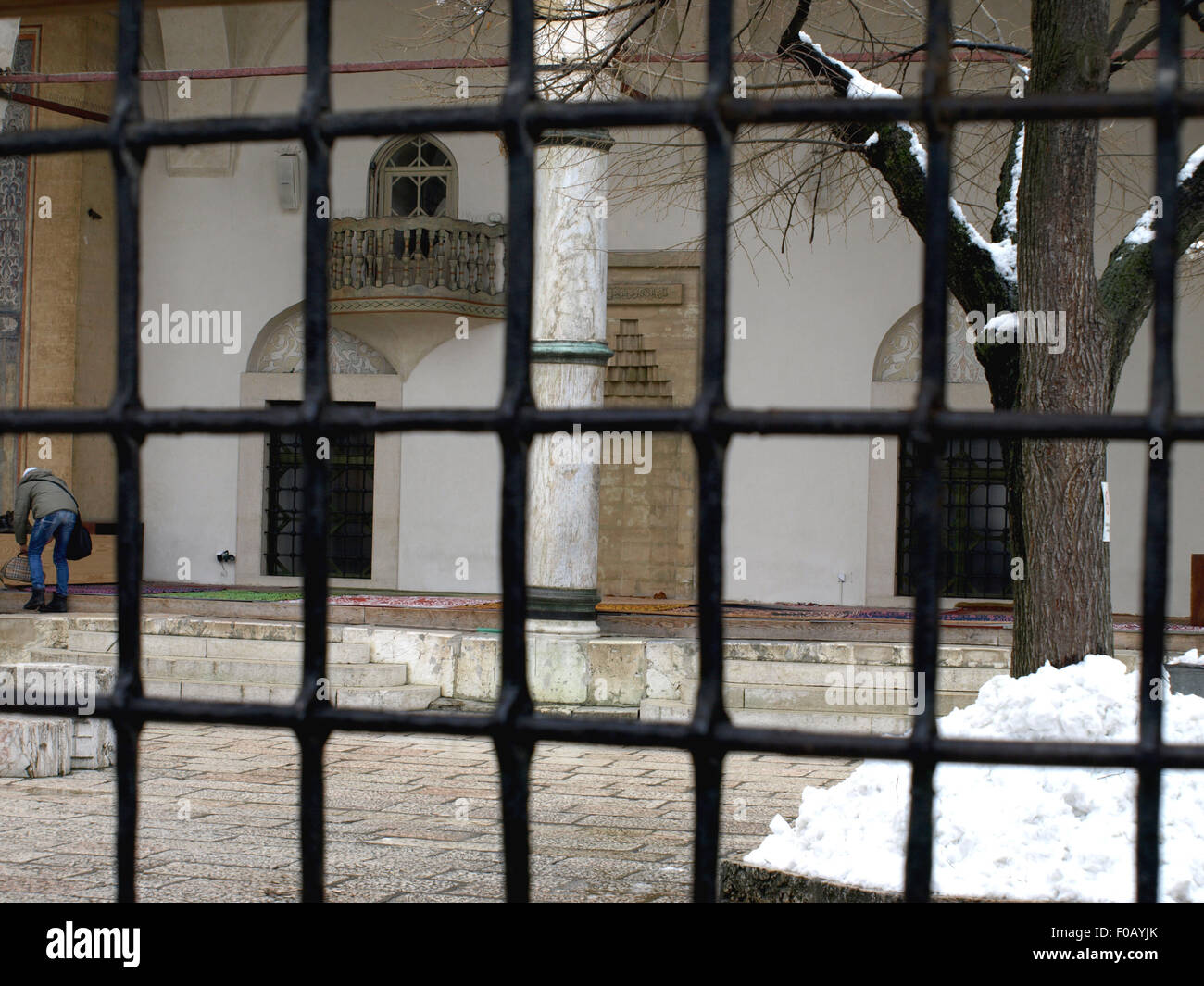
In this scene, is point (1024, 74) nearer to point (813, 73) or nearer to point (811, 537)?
point (813, 73)

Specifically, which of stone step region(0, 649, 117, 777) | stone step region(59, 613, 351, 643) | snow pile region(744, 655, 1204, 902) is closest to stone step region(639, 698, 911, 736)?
stone step region(59, 613, 351, 643)

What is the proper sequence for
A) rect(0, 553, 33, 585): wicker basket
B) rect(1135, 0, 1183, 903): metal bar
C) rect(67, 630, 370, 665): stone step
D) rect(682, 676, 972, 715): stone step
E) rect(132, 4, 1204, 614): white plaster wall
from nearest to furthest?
rect(1135, 0, 1183, 903): metal bar, rect(682, 676, 972, 715): stone step, rect(67, 630, 370, 665): stone step, rect(0, 553, 33, 585): wicker basket, rect(132, 4, 1204, 614): white plaster wall

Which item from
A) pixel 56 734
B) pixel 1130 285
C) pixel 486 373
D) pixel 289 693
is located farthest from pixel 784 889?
pixel 486 373

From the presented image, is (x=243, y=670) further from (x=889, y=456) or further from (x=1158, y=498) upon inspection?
(x=1158, y=498)

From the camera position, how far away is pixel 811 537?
1505 cm

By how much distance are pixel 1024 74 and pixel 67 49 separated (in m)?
11.8

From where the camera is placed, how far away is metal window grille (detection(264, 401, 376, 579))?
16.2m

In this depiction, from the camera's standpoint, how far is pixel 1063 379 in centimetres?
538

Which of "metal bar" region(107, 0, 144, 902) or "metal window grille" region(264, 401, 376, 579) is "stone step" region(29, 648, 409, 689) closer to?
"metal window grille" region(264, 401, 376, 579)

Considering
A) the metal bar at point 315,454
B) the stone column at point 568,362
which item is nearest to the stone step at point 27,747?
the stone column at point 568,362

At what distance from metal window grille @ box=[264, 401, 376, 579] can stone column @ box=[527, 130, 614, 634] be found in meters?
6.42
